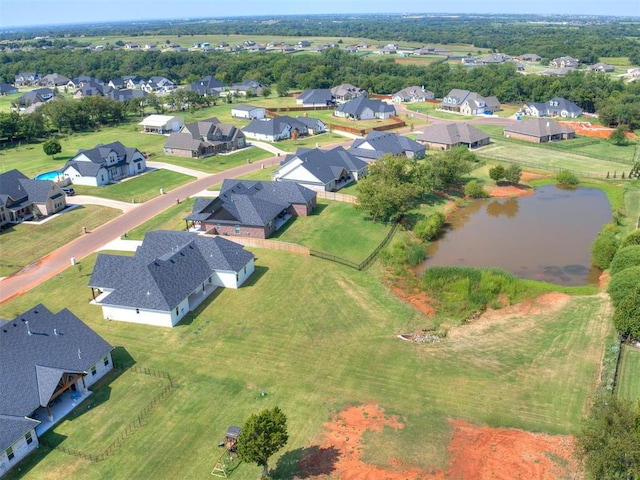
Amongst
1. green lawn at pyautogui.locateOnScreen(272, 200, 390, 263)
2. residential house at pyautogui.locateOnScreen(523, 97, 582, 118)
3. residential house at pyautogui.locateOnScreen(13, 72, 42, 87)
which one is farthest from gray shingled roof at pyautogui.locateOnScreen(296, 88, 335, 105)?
residential house at pyautogui.locateOnScreen(13, 72, 42, 87)

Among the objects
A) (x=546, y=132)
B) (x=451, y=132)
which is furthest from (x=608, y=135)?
(x=451, y=132)

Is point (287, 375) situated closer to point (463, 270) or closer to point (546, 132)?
point (463, 270)

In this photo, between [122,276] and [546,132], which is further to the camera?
[546,132]

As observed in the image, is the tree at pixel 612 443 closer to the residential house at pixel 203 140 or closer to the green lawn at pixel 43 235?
the green lawn at pixel 43 235

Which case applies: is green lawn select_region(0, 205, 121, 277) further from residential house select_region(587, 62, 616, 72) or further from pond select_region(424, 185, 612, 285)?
residential house select_region(587, 62, 616, 72)

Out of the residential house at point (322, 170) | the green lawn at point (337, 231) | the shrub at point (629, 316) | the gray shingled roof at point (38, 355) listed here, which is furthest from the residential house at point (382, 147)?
the gray shingled roof at point (38, 355)

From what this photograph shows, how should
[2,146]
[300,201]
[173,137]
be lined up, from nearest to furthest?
[300,201] → [173,137] → [2,146]
